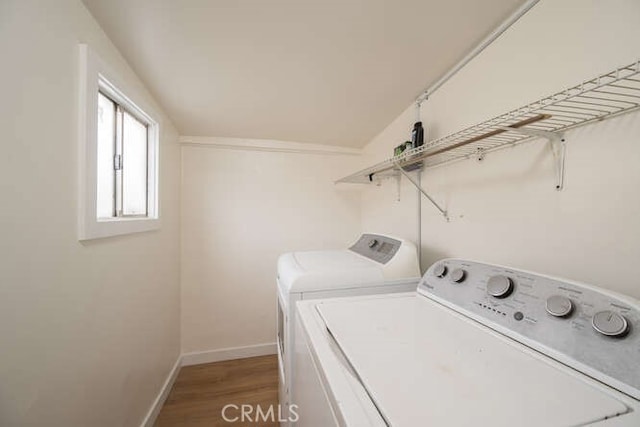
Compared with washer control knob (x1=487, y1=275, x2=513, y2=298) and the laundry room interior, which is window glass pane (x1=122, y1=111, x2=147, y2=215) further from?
washer control knob (x1=487, y1=275, x2=513, y2=298)

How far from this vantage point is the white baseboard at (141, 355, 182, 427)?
150cm

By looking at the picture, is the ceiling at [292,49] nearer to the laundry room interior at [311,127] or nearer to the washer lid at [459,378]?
the laundry room interior at [311,127]

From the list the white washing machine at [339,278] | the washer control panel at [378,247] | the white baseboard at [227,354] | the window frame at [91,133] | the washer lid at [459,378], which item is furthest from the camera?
the white baseboard at [227,354]

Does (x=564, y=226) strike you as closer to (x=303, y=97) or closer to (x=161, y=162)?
(x=303, y=97)

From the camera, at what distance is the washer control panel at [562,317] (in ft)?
1.66

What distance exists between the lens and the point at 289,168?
2.48m

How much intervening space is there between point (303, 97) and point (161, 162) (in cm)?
122

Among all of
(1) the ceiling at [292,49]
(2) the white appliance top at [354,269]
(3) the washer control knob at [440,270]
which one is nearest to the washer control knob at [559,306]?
(3) the washer control knob at [440,270]

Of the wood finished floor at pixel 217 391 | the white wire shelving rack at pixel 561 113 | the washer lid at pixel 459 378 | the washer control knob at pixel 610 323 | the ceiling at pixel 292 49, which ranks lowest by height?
the wood finished floor at pixel 217 391

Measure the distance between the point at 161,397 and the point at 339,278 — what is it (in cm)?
176

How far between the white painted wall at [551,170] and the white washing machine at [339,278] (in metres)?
0.29

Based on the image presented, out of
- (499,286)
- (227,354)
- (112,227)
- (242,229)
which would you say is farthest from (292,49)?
(227,354)

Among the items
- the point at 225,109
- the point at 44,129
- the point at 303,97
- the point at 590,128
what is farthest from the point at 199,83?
the point at 590,128

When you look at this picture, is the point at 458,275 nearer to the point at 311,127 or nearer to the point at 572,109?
the point at 572,109
